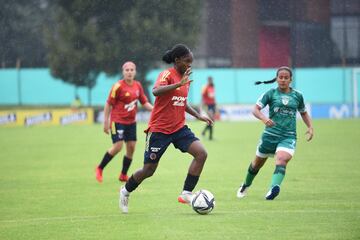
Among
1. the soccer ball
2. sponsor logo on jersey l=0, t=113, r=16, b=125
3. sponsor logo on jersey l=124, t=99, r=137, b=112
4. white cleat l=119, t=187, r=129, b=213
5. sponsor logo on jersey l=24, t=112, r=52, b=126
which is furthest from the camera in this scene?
sponsor logo on jersey l=24, t=112, r=52, b=126

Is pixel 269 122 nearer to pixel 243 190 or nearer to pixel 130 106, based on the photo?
pixel 243 190

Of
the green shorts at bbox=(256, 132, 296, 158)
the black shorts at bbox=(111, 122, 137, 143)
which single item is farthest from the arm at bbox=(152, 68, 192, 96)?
the black shorts at bbox=(111, 122, 137, 143)

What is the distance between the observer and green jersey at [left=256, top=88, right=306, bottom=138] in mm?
11367

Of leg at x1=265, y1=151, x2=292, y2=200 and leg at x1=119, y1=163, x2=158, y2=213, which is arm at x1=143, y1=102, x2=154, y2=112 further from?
leg at x1=119, y1=163, x2=158, y2=213

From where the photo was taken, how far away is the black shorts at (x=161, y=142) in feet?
32.3

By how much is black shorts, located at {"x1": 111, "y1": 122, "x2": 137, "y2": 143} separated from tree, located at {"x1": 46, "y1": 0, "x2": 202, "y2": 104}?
33.5ft

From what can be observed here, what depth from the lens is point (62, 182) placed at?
14.6 meters

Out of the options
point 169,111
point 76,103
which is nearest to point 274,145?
point 169,111

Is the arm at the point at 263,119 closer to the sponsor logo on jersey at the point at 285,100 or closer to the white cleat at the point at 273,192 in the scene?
the sponsor logo on jersey at the point at 285,100

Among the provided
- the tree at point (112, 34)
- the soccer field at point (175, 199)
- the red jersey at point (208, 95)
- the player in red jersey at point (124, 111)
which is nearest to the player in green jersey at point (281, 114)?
the soccer field at point (175, 199)

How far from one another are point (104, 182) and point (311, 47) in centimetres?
2114

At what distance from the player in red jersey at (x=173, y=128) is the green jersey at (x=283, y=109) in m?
1.86

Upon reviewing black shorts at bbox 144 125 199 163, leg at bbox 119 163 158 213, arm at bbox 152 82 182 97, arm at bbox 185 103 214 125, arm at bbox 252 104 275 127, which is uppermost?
arm at bbox 152 82 182 97

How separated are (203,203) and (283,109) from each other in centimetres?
234
